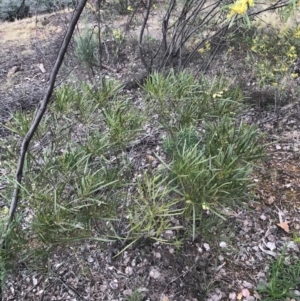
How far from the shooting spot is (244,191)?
166 cm

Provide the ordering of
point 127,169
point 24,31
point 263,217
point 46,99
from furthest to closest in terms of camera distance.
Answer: point 24,31 → point 263,217 → point 127,169 → point 46,99

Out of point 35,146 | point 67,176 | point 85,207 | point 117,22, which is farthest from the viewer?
point 117,22

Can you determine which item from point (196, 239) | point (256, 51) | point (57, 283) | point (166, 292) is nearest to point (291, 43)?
point (256, 51)

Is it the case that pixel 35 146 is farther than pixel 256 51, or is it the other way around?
pixel 256 51

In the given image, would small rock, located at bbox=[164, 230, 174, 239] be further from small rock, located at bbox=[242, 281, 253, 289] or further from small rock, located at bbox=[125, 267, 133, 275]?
small rock, located at bbox=[242, 281, 253, 289]

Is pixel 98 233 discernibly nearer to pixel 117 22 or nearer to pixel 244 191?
pixel 244 191

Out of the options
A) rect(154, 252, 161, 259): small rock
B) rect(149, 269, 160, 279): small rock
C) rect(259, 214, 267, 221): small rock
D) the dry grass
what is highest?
the dry grass

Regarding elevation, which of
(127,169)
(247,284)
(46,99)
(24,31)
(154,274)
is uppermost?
(46,99)

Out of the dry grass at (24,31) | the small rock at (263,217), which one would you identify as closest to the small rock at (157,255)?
the small rock at (263,217)

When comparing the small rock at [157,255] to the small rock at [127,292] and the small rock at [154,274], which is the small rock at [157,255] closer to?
the small rock at [154,274]

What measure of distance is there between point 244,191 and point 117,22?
4611 millimetres

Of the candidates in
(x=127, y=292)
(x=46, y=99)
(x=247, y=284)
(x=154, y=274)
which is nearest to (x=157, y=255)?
(x=154, y=274)

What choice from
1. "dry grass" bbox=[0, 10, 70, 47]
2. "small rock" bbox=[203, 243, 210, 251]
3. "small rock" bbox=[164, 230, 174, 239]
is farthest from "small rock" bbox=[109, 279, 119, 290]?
"dry grass" bbox=[0, 10, 70, 47]

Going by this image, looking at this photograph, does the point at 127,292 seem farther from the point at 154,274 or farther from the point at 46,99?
the point at 46,99
